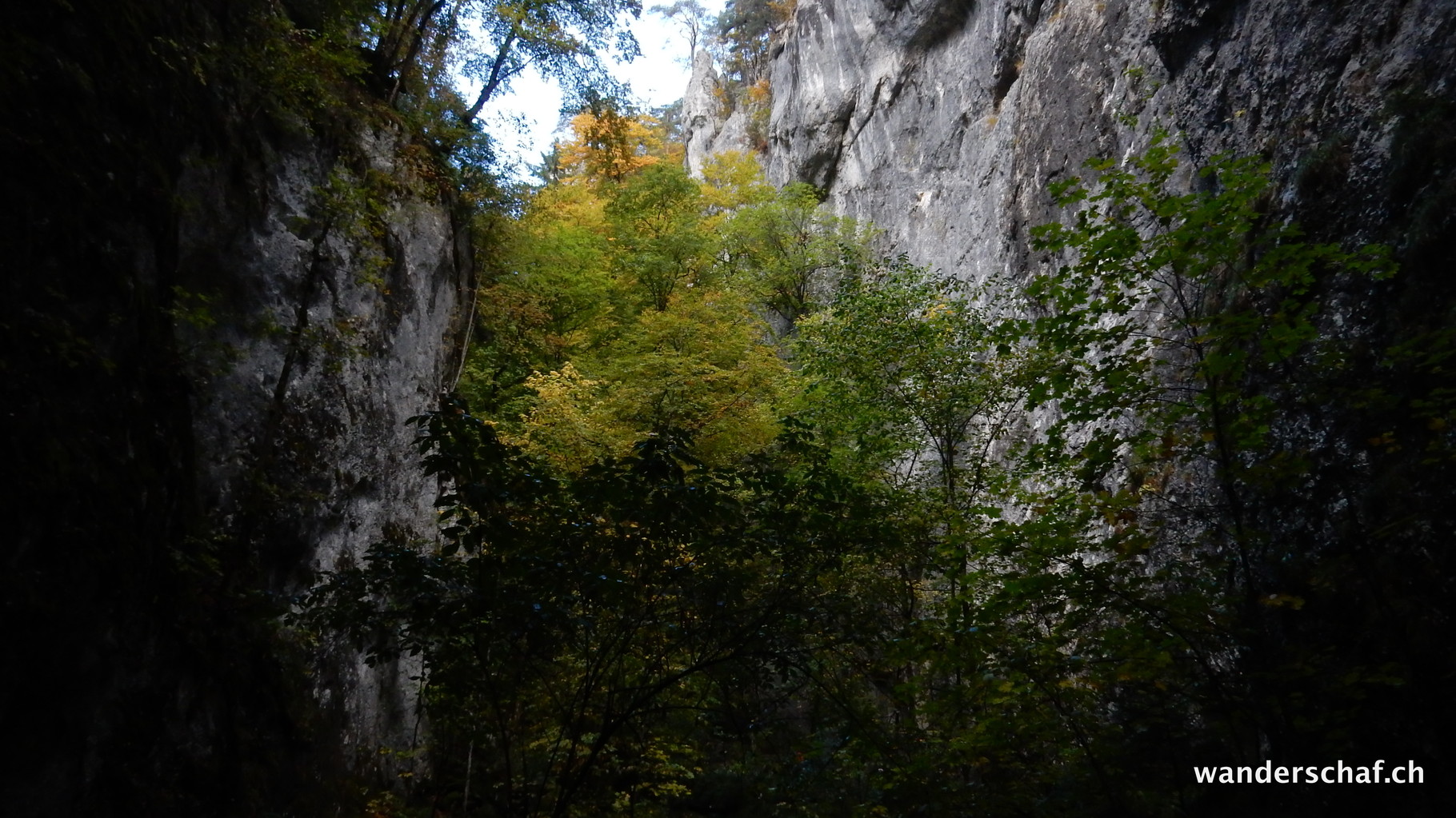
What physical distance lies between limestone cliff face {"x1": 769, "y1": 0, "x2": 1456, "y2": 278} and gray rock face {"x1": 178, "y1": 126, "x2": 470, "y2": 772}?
760cm

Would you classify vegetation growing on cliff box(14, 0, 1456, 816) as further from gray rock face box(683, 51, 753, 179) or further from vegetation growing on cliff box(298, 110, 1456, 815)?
gray rock face box(683, 51, 753, 179)

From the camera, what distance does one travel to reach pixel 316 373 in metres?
8.20

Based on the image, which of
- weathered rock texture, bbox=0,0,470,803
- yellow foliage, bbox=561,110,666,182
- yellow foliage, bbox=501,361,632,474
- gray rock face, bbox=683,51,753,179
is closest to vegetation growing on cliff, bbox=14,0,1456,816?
weathered rock texture, bbox=0,0,470,803

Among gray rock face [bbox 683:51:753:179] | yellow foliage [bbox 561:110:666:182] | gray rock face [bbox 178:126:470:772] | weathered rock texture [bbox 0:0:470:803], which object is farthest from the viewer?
gray rock face [bbox 683:51:753:179]

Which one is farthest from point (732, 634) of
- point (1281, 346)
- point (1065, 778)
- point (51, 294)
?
point (51, 294)

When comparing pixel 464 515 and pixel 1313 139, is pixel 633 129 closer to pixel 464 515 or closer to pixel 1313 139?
pixel 1313 139

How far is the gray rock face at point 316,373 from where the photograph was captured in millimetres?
6566

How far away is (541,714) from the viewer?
263 inches

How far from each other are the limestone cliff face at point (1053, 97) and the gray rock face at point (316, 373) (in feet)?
24.9

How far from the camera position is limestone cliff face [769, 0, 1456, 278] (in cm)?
607

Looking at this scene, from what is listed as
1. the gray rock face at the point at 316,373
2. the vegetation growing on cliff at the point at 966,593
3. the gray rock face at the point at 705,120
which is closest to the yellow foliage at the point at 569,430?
the gray rock face at the point at 316,373

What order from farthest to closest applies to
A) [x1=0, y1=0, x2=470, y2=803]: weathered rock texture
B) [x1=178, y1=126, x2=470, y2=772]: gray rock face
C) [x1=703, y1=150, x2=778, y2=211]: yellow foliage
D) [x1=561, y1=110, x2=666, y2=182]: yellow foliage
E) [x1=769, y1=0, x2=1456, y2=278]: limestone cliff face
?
[x1=703, y1=150, x2=778, y2=211]: yellow foliage < [x1=561, y1=110, x2=666, y2=182]: yellow foliage < [x1=178, y1=126, x2=470, y2=772]: gray rock face < [x1=769, y1=0, x2=1456, y2=278]: limestone cliff face < [x1=0, y1=0, x2=470, y2=803]: weathered rock texture

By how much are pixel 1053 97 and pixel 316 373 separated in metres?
13.3

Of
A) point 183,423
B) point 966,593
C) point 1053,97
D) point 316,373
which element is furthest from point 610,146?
point 966,593
